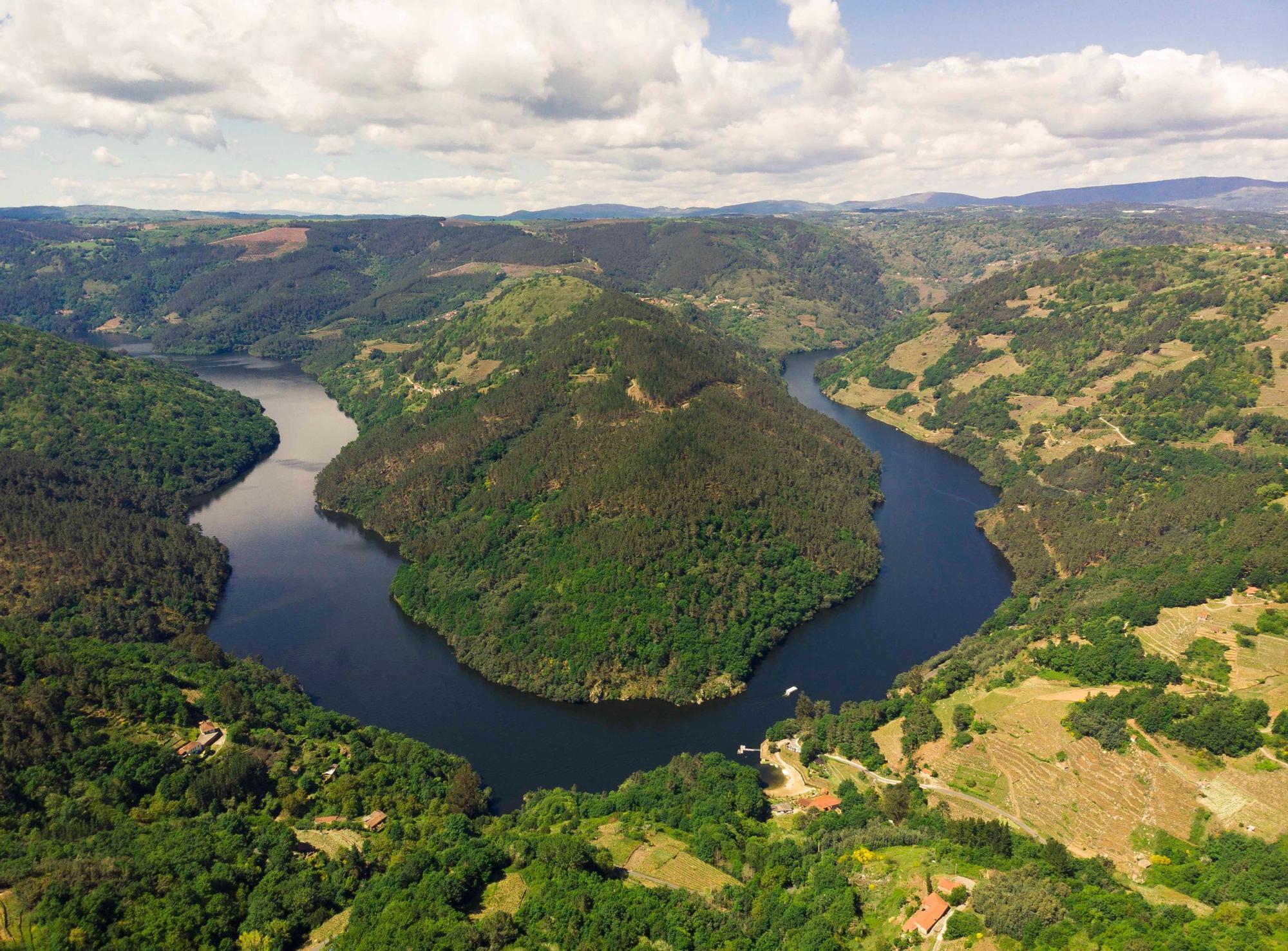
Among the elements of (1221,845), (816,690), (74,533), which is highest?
(74,533)

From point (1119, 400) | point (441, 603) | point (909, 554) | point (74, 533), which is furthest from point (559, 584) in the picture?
point (1119, 400)

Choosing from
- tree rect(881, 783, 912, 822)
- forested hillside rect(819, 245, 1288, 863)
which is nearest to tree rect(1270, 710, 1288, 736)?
forested hillside rect(819, 245, 1288, 863)

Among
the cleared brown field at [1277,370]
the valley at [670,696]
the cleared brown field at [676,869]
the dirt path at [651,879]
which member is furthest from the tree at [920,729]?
the cleared brown field at [1277,370]

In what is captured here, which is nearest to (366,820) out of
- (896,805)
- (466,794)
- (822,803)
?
(466,794)

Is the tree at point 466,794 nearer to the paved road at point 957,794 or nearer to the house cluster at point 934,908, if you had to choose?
the paved road at point 957,794

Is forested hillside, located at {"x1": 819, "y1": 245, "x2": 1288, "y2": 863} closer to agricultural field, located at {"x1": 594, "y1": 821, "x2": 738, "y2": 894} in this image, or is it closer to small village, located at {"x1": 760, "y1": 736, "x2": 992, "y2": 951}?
small village, located at {"x1": 760, "y1": 736, "x2": 992, "y2": 951}

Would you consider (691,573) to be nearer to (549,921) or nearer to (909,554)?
(909,554)
